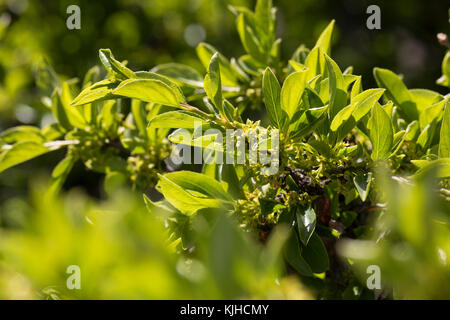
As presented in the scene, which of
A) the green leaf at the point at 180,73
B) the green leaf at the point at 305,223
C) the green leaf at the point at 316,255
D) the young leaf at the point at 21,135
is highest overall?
the green leaf at the point at 180,73

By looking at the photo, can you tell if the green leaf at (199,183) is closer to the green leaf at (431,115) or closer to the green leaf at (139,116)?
Result: the green leaf at (139,116)

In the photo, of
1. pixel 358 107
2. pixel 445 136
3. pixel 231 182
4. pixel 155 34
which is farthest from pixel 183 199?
pixel 155 34

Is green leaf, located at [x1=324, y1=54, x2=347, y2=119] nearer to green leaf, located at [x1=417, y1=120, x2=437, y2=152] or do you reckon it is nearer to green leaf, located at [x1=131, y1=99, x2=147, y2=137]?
green leaf, located at [x1=417, y1=120, x2=437, y2=152]

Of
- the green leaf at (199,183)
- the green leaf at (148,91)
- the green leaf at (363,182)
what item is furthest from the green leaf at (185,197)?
the green leaf at (363,182)

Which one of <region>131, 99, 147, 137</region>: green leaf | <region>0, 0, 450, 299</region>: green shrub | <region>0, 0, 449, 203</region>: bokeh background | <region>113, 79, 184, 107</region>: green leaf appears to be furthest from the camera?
<region>0, 0, 449, 203</region>: bokeh background

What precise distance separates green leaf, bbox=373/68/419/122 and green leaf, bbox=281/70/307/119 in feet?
1.10

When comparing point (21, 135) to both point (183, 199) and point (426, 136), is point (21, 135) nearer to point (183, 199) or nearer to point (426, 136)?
point (183, 199)

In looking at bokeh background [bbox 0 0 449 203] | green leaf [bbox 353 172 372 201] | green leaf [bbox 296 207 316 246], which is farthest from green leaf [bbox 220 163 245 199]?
bokeh background [bbox 0 0 449 203]

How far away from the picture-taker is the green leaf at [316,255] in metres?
0.84

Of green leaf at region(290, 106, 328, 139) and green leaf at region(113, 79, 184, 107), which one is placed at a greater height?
green leaf at region(113, 79, 184, 107)

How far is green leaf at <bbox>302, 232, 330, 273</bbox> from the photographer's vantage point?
2.75ft

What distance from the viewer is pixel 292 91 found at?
769 millimetres

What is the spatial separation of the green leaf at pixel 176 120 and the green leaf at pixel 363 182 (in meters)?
0.28
